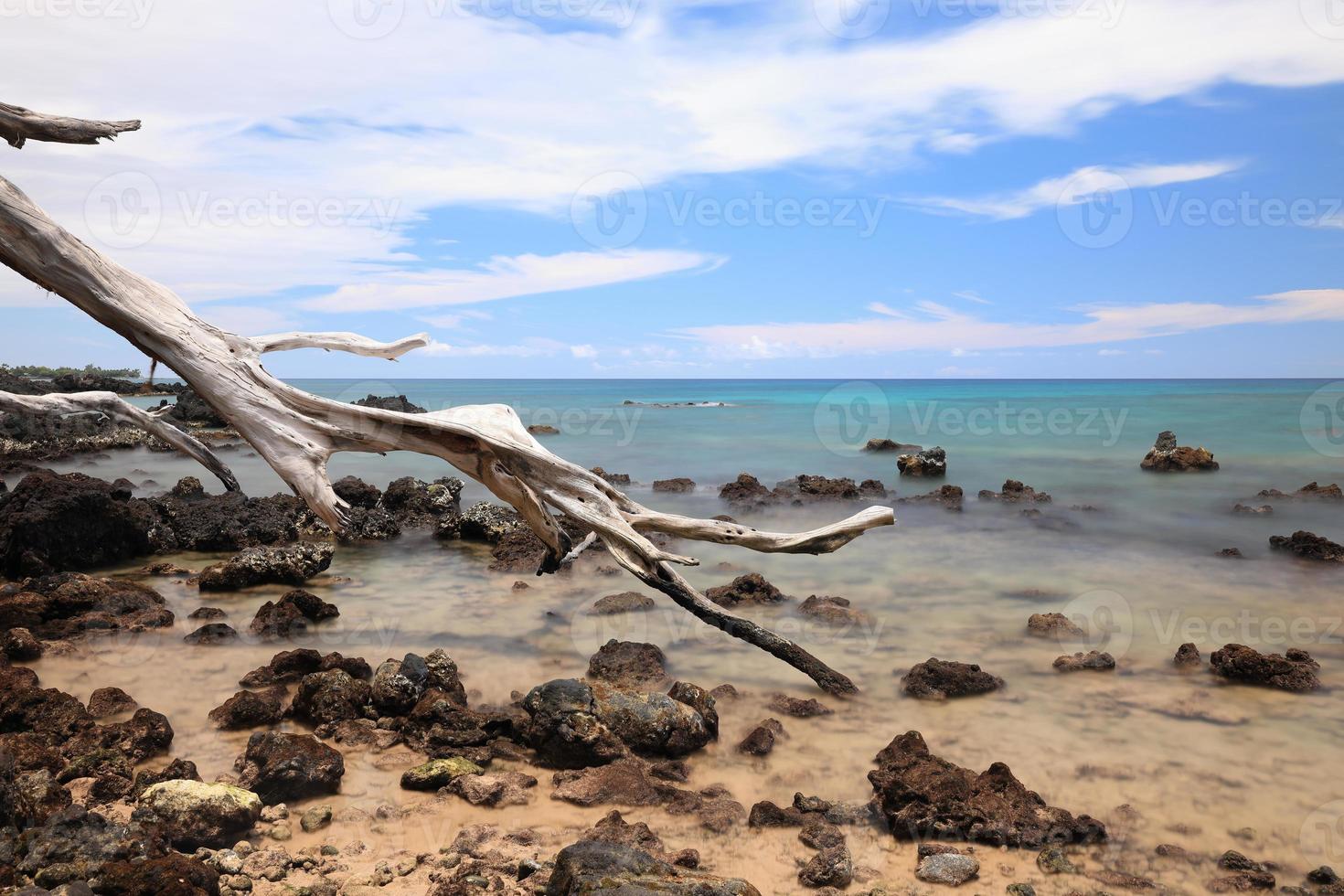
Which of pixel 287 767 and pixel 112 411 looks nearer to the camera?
pixel 287 767

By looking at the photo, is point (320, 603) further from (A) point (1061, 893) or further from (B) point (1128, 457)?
(B) point (1128, 457)

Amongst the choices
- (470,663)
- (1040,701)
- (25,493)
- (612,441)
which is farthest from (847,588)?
(612,441)

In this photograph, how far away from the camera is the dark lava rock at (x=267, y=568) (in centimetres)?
945

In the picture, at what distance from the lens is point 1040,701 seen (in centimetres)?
695

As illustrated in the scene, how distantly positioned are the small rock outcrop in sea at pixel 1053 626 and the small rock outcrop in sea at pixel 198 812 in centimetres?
712

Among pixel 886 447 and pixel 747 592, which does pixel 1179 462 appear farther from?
pixel 747 592

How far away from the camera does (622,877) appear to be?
3.55 metres

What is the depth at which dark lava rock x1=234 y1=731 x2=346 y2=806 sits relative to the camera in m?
4.83

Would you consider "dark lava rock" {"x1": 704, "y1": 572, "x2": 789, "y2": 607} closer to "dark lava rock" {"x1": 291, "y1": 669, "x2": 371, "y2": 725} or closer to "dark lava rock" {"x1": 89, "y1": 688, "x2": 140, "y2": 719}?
"dark lava rock" {"x1": 291, "y1": 669, "x2": 371, "y2": 725}

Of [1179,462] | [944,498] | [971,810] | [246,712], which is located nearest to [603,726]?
[971,810]

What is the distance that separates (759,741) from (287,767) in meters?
2.91

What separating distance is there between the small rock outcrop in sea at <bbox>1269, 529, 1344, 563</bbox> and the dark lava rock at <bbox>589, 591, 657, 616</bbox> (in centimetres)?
956

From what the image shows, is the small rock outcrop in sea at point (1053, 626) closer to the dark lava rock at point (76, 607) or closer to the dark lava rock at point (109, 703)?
the dark lava rock at point (109, 703)

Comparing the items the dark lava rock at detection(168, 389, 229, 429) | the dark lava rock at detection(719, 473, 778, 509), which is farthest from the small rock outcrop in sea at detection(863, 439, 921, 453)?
the dark lava rock at detection(168, 389, 229, 429)
